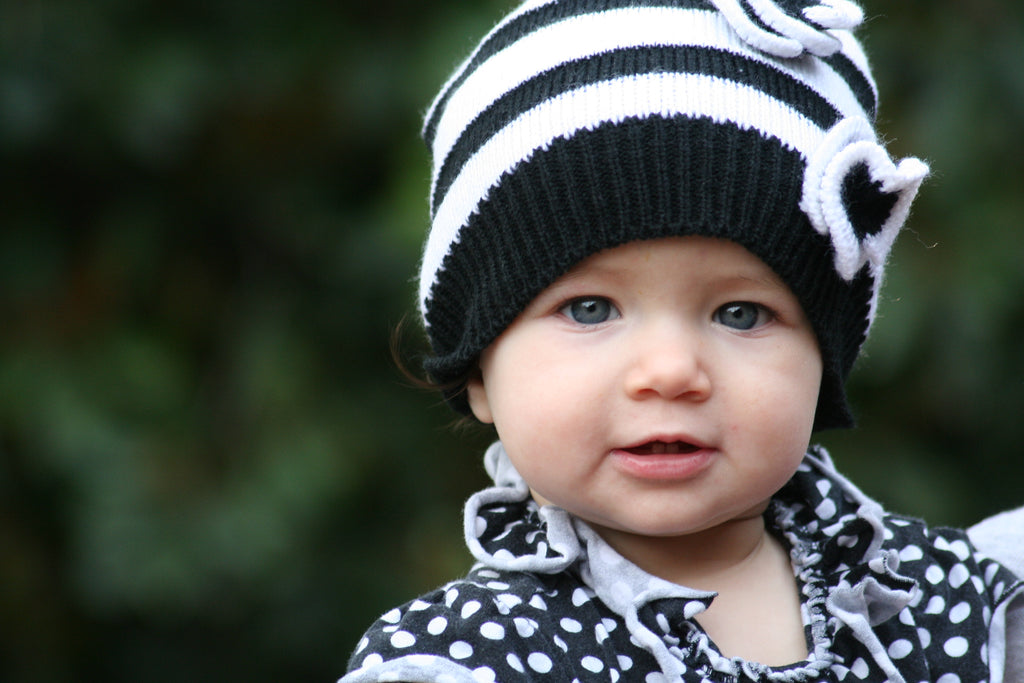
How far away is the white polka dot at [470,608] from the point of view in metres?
1.04

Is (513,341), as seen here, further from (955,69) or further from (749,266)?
(955,69)

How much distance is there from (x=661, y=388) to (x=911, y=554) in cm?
39

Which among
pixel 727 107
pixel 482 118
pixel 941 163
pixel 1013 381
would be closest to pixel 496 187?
pixel 482 118

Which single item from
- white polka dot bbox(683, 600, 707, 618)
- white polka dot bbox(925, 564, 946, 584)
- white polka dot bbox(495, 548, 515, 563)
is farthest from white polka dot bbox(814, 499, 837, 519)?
white polka dot bbox(495, 548, 515, 563)

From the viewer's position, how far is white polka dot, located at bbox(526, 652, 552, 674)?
1022 millimetres

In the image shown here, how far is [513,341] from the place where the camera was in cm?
114

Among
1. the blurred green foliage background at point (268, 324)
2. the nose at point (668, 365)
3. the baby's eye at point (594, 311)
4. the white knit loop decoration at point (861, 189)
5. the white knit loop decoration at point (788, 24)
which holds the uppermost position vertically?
the white knit loop decoration at point (788, 24)

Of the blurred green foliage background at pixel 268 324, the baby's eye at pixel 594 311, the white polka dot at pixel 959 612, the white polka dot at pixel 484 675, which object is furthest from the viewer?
the blurred green foliage background at pixel 268 324

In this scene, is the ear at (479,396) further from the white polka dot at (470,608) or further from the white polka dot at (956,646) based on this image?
the white polka dot at (956,646)

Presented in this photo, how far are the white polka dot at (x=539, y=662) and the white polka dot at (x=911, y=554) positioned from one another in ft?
1.42

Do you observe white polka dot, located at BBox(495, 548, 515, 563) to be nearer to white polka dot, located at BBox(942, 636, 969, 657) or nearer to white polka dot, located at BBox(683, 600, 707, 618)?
white polka dot, located at BBox(683, 600, 707, 618)

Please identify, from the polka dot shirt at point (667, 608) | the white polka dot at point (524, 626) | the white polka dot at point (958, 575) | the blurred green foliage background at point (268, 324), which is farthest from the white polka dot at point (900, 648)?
the blurred green foliage background at point (268, 324)

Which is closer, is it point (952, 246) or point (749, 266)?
point (749, 266)

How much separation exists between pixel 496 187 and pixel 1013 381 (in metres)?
1.59
